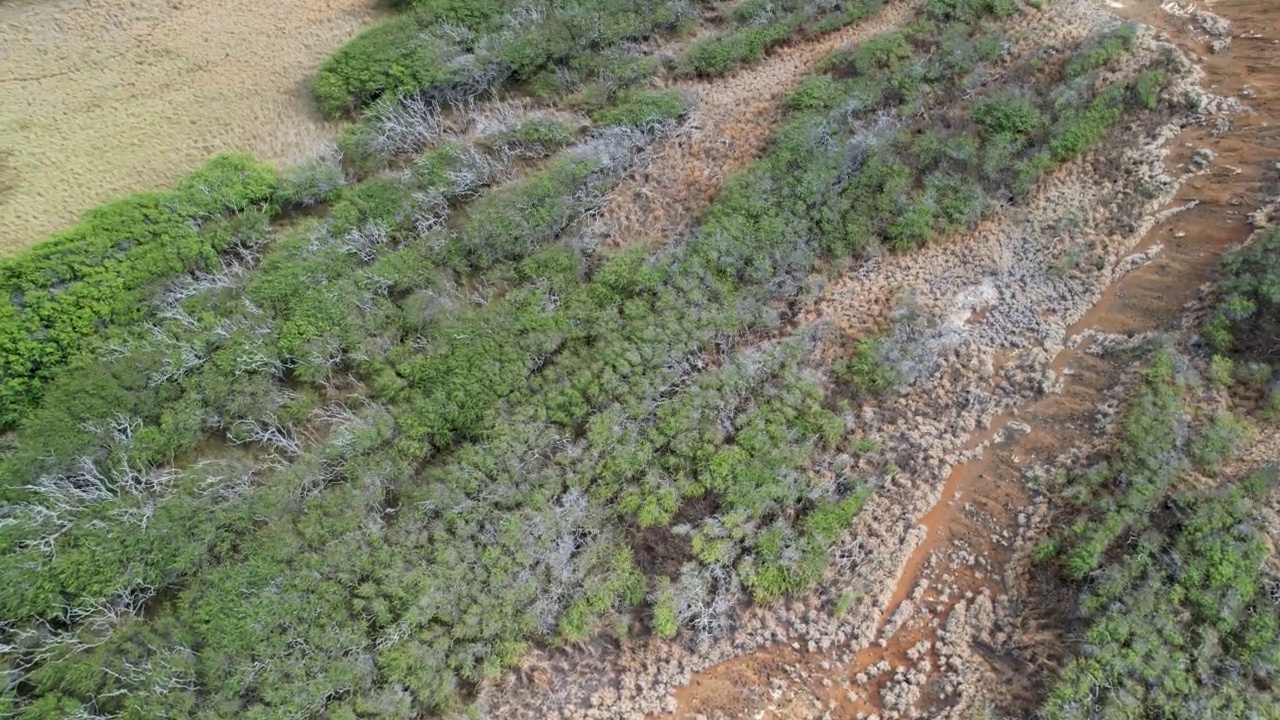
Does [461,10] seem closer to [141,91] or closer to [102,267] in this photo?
[141,91]

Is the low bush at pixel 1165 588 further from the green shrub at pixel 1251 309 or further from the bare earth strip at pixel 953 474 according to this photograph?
the green shrub at pixel 1251 309

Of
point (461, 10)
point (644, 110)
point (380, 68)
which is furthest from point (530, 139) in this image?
point (461, 10)

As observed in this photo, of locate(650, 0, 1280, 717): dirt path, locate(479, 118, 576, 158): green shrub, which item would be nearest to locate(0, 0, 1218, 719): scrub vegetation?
locate(479, 118, 576, 158): green shrub

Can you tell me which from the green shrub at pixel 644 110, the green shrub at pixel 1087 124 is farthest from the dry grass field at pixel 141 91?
the green shrub at pixel 1087 124

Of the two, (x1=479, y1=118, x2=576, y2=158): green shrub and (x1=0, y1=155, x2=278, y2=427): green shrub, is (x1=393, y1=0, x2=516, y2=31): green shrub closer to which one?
(x1=479, y1=118, x2=576, y2=158): green shrub

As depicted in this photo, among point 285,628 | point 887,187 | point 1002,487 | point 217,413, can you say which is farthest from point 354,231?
point 1002,487

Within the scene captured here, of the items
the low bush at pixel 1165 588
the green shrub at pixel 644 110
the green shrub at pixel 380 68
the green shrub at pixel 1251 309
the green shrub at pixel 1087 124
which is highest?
the green shrub at pixel 380 68
